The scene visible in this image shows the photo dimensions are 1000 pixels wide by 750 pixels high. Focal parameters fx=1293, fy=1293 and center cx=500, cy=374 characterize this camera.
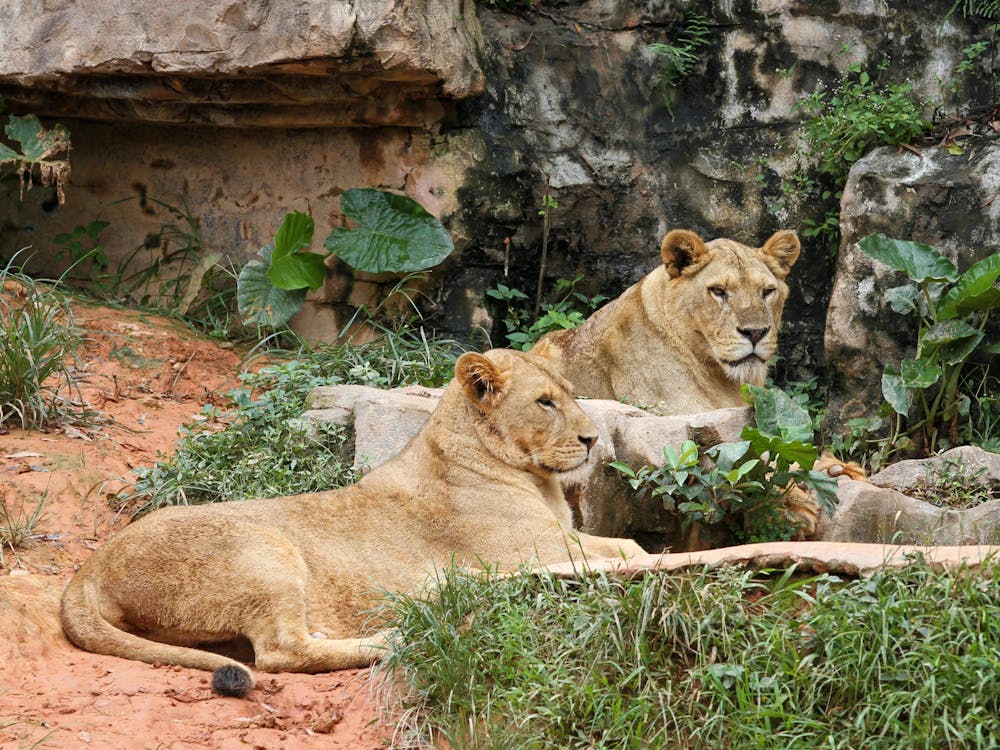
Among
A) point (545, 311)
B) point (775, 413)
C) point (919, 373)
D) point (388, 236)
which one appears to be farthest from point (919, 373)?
point (388, 236)

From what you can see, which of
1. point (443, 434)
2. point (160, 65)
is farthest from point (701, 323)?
point (160, 65)

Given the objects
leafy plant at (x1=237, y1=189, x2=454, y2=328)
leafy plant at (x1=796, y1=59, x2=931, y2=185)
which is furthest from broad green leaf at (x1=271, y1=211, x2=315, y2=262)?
leafy plant at (x1=796, y1=59, x2=931, y2=185)

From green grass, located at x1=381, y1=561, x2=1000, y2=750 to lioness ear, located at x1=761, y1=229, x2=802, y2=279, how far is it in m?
4.91

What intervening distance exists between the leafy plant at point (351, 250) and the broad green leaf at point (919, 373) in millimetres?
4036

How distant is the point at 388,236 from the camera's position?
1160cm

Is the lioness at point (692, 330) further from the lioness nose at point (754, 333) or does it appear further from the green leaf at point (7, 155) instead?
the green leaf at point (7, 155)

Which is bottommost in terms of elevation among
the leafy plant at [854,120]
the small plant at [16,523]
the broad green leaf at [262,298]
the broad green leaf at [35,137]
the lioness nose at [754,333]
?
the small plant at [16,523]

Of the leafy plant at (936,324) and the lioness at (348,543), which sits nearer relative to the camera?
the lioness at (348,543)

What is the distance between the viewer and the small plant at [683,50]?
12.1 m

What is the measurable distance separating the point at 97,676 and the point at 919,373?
21.4 ft

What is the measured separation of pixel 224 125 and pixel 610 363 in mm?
4377

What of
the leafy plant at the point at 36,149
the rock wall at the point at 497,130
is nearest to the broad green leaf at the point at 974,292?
the rock wall at the point at 497,130

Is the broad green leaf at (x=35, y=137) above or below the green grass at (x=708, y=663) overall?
above

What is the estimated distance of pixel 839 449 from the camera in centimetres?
1037
